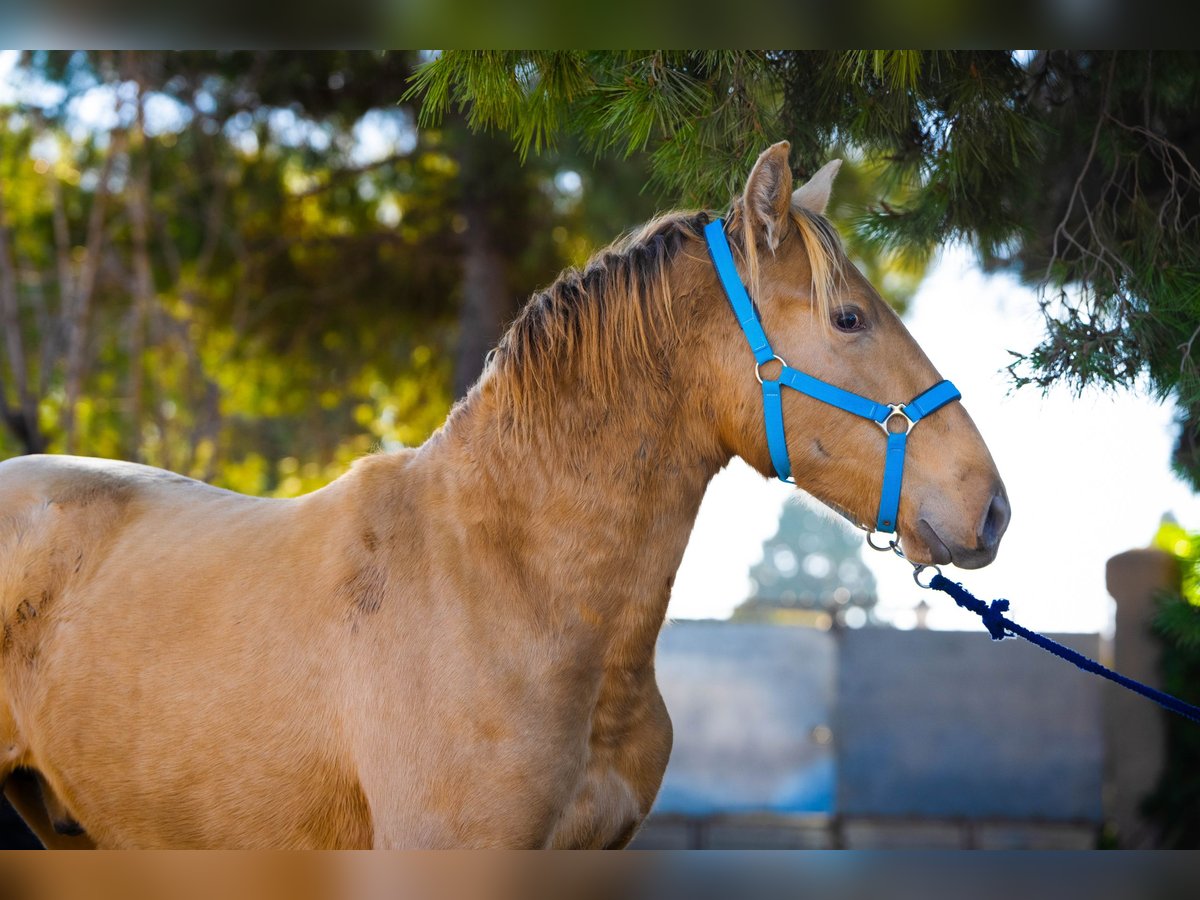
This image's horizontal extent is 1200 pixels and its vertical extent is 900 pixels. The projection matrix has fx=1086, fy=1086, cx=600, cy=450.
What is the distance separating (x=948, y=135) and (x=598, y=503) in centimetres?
174

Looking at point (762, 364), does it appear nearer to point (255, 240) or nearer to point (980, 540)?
point (980, 540)

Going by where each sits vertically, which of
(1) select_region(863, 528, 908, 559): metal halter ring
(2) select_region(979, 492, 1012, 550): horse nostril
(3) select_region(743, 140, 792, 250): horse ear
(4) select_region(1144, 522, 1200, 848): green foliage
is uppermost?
(3) select_region(743, 140, 792, 250): horse ear

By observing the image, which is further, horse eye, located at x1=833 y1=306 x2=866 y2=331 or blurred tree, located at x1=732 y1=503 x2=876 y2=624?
blurred tree, located at x1=732 y1=503 x2=876 y2=624

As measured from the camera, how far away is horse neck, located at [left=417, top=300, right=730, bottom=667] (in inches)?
95.7

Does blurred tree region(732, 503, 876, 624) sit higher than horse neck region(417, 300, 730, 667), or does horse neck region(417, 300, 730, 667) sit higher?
horse neck region(417, 300, 730, 667)

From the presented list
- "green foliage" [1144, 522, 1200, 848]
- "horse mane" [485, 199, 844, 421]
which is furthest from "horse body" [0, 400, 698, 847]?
"green foliage" [1144, 522, 1200, 848]

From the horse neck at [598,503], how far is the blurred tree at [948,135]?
0.82m

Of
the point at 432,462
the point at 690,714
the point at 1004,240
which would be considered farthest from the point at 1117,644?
the point at 432,462

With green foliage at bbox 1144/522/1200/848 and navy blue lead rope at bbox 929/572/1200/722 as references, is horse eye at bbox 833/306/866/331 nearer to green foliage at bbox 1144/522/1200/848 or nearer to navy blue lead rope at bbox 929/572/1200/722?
navy blue lead rope at bbox 929/572/1200/722

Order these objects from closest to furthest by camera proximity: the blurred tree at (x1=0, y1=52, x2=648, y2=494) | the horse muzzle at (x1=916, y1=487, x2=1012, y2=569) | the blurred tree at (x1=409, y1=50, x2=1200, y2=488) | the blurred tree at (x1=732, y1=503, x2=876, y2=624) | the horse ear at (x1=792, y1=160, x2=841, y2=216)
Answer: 1. the horse muzzle at (x1=916, y1=487, x2=1012, y2=569)
2. the horse ear at (x1=792, y1=160, x2=841, y2=216)
3. the blurred tree at (x1=409, y1=50, x2=1200, y2=488)
4. the blurred tree at (x1=0, y1=52, x2=648, y2=494)
5. the blurred tree at (x1=732, y1=503, x2=876, y2=624)

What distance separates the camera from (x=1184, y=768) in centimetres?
715

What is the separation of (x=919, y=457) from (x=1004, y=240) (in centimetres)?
178

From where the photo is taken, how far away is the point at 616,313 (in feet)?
8.29

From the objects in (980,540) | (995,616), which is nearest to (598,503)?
(980,540)
